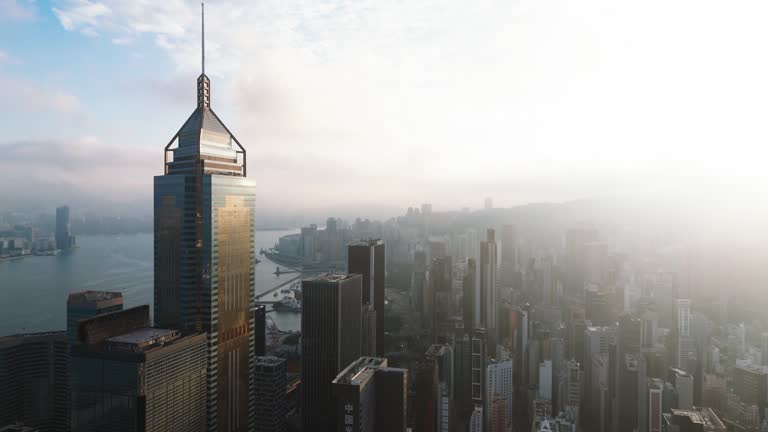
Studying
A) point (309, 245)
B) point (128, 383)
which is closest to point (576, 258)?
point (128, 383)

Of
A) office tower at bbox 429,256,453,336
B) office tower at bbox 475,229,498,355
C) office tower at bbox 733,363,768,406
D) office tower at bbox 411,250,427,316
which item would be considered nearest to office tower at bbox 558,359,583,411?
office tower at bbox 733,363,768,406

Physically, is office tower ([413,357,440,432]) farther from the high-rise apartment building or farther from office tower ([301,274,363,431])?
the high-rise apartment building

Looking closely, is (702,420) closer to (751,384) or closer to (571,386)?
(751,384)

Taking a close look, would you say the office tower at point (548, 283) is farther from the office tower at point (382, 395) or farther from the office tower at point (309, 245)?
the office tower at point (309, 245)

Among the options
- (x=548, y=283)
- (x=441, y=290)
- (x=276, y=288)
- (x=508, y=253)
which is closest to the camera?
(x=441, y=290)

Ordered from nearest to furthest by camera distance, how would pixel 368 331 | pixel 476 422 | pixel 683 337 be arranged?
1. pixel 476 422
2. pixel 683 337
3. pixel 368 331
